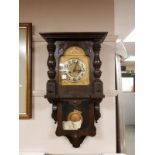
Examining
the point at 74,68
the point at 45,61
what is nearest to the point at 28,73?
the point at 45,61

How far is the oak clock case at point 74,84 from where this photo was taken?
6.40 feet

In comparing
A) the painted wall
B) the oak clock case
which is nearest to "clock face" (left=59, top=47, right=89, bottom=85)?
the oak clock case

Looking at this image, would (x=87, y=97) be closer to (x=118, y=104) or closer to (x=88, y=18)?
(x=118, y=104)

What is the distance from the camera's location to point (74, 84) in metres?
1.98

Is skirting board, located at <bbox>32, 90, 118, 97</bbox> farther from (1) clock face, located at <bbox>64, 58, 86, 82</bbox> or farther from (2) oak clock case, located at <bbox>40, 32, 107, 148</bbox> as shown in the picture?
(1) clock face, located at <bbox>64, 58, 86, 82</bbox>

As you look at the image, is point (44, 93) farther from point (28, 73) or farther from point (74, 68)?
point (74, 68)

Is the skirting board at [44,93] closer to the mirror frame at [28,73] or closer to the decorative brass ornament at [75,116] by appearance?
the mirror frame at [28,73]

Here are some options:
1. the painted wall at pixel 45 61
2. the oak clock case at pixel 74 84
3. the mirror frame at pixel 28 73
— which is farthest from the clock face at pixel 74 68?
the mirror frame at pixel 28 73

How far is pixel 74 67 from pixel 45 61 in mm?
298

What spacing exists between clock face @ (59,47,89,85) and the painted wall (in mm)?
204

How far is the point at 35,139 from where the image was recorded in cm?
209

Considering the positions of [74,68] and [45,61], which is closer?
[74,68]
